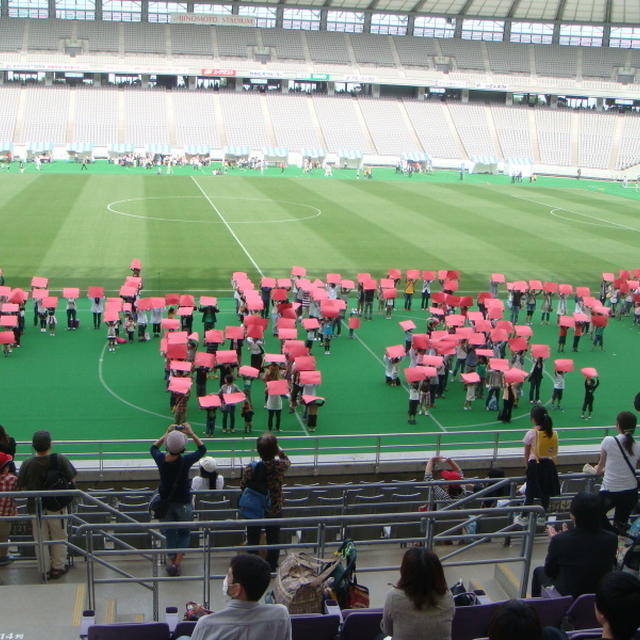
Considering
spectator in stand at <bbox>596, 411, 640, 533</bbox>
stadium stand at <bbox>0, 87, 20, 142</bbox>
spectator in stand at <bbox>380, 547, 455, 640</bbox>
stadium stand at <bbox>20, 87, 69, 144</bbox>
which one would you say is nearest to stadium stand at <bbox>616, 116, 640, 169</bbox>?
stadium stand at <bbox>20, 87, 69, 144</bbox>

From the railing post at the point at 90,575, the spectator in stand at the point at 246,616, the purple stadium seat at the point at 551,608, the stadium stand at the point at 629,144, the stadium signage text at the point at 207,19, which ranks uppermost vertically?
the stadium signage text at the point at 207,19

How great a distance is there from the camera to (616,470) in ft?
29.9

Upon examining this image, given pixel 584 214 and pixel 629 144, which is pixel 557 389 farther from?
pixel 629 144

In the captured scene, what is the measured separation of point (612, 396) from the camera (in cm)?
2056

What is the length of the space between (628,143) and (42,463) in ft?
268

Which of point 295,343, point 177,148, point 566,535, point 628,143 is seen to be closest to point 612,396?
point 295,343

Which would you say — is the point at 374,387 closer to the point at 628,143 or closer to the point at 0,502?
the point at 0,502

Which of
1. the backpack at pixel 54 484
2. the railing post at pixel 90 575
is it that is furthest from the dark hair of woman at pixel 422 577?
the backpack at pixel 54 484

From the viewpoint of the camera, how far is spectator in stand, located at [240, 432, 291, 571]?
8992mm

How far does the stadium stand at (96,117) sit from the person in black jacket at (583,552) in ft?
239

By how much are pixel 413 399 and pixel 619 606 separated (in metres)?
13.0

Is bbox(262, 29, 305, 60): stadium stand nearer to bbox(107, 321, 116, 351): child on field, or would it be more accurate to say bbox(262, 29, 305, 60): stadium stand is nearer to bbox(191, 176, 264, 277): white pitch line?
bbox(191, 176, 264, 277): white pitch line

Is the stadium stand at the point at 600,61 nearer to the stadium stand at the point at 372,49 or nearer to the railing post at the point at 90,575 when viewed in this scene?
the stadium stand at the point at 372,49

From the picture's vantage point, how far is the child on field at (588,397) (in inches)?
726
